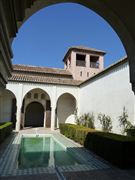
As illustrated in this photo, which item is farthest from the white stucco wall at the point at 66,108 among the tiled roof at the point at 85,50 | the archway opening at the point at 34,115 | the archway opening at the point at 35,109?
the tiled roof at the point at 85,50

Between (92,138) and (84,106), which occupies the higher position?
(84,106)

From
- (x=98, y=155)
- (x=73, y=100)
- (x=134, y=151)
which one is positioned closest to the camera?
(x=134, y=151)

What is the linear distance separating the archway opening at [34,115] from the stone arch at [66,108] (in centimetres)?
484

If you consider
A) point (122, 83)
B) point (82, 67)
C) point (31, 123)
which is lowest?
point (31, 123)

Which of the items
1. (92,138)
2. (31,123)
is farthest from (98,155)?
(31,123)

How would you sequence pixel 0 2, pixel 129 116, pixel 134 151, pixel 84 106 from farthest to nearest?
pixel 84 106
pixel 129 116
pixel 134 151
pixel 0 2

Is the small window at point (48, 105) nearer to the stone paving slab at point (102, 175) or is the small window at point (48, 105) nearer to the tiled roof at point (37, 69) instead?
the tiled roof at point (37, 69)

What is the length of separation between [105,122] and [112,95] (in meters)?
2.10

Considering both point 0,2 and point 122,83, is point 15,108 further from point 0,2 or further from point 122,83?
point 0,2

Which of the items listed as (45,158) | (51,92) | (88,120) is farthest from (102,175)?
(51,92)

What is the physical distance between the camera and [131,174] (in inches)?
212

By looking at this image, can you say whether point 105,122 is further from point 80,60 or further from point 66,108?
point 80,60

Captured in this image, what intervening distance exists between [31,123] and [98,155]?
1913 centimetres

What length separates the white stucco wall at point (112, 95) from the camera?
11.2 m
